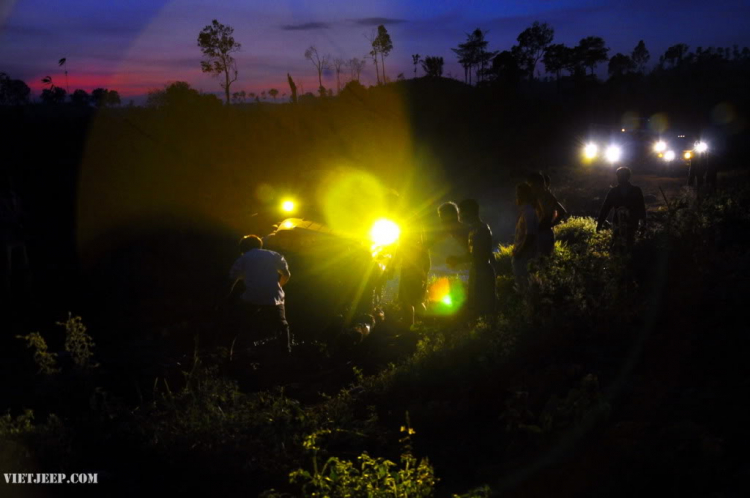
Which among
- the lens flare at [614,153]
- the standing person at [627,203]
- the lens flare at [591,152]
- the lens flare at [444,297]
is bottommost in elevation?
the lens flare at [444,297]

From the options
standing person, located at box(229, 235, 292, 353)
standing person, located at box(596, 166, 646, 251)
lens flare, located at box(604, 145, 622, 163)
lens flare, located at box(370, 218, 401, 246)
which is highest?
lens flare, located at box(604, 145, 622, 163)

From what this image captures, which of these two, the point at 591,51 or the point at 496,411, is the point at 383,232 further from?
the point at 591,51

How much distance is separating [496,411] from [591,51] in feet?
375

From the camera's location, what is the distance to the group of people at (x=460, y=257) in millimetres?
6793

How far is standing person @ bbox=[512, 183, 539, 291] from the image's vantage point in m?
7.04

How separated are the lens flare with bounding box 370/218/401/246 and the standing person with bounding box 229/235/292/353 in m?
1.86

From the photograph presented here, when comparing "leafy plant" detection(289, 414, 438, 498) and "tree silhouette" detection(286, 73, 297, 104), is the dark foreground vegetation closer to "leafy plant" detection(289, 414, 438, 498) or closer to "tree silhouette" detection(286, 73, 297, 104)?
"leafy plant" detection(289, 414, 438, 498)

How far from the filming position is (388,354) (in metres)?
7.48

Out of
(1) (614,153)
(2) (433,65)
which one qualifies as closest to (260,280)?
(1) (614,153)

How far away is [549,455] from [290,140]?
119 ft

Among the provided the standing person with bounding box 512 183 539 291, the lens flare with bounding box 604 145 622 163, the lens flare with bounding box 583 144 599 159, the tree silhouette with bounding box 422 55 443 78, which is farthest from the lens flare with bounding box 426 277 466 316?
the tree silhouette with bounding box 422 55 443 78

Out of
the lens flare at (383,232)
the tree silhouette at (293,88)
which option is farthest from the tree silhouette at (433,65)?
the lens flare at (383,232)

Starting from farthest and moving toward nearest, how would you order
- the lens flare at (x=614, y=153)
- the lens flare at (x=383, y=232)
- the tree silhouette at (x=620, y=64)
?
the tree silhouette at (x=620, y=64) → the lens flare at (x=614, y=153) → the lens flare at (x=383, y=232)

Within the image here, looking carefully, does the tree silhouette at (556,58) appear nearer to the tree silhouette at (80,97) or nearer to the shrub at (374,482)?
the tree silhouette at (80,97)
